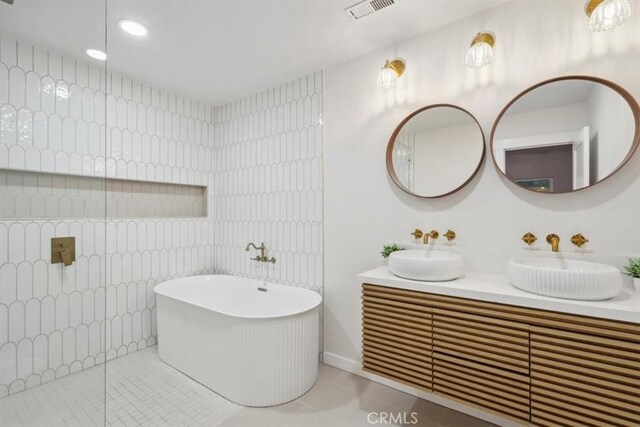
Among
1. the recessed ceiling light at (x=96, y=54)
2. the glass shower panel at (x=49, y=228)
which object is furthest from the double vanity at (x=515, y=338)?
the recessed ceiling light at (x=96, y=54)

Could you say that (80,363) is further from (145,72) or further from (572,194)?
(572,194)

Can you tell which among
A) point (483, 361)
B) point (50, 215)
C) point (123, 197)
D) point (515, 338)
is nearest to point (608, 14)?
point (515, 338)

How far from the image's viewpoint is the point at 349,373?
101 inches

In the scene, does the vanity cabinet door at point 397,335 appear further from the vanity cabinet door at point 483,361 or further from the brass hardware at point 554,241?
the brass hardware at point 554,241

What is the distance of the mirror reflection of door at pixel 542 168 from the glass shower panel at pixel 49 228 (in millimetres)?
2479

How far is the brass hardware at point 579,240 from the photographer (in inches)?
66.4

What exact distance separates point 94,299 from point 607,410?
2.54m

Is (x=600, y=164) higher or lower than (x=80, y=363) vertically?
higher

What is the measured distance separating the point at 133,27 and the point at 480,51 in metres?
2.39

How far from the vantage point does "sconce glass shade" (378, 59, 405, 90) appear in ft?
7.23

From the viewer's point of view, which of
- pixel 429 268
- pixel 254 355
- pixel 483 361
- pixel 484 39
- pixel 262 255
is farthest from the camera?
pixel 262 255

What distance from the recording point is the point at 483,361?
154cm

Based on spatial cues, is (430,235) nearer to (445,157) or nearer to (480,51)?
(445,157)

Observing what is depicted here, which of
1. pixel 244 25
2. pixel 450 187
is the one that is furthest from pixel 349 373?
pixel 244 25
